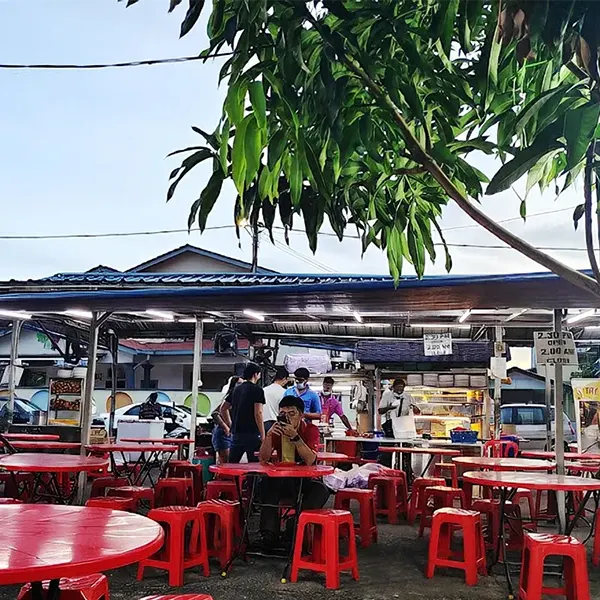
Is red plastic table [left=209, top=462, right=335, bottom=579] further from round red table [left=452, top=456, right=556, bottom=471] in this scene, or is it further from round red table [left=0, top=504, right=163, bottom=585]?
round red table [left=0, top=504, right=163, bottom=585]

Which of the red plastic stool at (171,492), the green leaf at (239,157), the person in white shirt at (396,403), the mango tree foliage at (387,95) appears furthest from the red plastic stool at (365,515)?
the green leaf at (239,157)

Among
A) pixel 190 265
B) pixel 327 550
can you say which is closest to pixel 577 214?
pixel 327 550

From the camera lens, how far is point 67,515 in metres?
2.78

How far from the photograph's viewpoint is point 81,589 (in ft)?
9.64

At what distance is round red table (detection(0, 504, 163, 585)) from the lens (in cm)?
194

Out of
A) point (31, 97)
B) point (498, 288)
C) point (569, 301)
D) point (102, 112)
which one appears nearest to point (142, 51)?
point (102, 112)

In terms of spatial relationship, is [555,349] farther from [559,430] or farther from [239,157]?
[239,157]

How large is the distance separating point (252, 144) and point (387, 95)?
1.32 ft

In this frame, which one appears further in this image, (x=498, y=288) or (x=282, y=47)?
(x=498, y=288)

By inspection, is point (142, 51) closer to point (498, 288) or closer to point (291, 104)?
point (498, 288)

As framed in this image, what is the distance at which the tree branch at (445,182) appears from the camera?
5.44 feet

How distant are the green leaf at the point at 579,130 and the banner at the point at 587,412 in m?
7.59

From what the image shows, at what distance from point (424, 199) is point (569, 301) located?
14.3 ft

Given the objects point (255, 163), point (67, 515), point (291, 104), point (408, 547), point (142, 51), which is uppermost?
point (142, 51)
